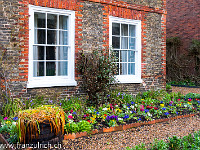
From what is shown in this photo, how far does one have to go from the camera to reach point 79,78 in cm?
707

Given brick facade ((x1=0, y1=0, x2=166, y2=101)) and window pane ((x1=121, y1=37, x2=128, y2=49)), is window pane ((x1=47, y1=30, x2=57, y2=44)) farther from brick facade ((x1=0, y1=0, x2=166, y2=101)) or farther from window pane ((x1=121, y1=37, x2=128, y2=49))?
window pane ((x1=121, y1=37, x2=128, y2=49))

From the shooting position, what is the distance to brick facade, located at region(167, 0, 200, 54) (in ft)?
49.1

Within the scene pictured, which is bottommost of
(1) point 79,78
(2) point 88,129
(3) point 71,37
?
(2) point 88,129

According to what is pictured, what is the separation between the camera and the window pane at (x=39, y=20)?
6.49m

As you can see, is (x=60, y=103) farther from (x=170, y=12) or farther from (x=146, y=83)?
(x=170, y=12)

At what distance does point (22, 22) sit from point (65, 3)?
1.45 m

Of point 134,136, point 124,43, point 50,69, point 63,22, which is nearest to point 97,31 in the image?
point 63,22

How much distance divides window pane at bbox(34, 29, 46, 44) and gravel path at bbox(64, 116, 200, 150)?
3.41 meters

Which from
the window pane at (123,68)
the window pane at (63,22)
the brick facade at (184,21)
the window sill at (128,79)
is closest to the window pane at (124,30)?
the window pane at (123,68)

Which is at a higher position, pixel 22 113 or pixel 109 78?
pixel 109 78

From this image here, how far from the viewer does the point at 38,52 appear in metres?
6.54

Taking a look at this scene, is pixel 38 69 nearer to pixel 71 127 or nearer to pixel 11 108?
pixel 11 108

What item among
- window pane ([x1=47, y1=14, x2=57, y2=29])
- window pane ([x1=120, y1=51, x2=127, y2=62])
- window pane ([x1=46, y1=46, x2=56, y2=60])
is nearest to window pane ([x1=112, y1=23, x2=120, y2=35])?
window pane ([x1=120, y1=51, x2=127, y2=62])

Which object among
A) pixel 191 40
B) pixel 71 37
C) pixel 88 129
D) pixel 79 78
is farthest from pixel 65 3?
pixel 191 40
